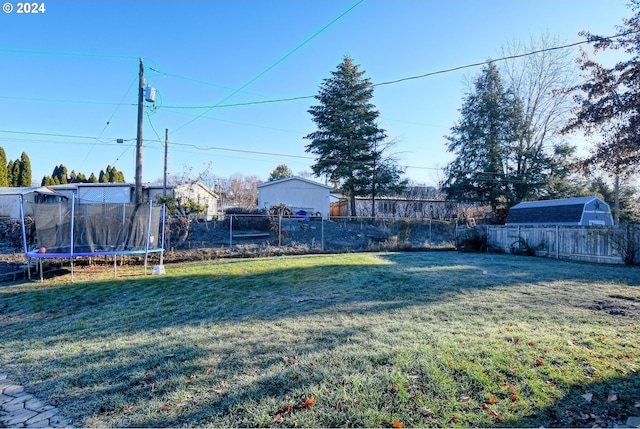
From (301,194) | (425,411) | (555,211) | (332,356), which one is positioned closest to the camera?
(425,411)

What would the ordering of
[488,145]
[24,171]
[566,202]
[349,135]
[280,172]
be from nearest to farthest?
[566,202]
[349,135]
[488,145]
[24,171]
[280,172]

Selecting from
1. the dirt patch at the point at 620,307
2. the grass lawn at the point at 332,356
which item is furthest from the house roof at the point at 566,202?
the dirt patch at the point at 620,307

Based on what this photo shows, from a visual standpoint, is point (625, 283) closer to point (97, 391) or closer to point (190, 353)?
point (190, 353)

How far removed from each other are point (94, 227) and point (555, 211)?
21473 millimetres

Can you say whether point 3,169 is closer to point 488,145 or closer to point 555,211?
point 488,145

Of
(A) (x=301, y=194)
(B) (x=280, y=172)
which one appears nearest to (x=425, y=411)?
(A) (x=301, y=194)

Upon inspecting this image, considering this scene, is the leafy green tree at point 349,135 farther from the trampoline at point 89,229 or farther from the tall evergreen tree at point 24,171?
the tall evergreen tree at point 24,171

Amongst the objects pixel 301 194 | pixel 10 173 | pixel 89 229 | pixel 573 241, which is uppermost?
pixel 10 173

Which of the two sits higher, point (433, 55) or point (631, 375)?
point (433, 55)

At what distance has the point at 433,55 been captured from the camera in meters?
9.53

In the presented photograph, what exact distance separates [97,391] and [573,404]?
12.8 feet

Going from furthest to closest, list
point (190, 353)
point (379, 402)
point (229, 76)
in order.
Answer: point (229, 76) → point (190, 353) → point (379, 402)

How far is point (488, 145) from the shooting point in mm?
25547

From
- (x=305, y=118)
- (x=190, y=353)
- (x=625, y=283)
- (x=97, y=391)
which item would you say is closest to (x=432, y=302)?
(x=190, y=353)
